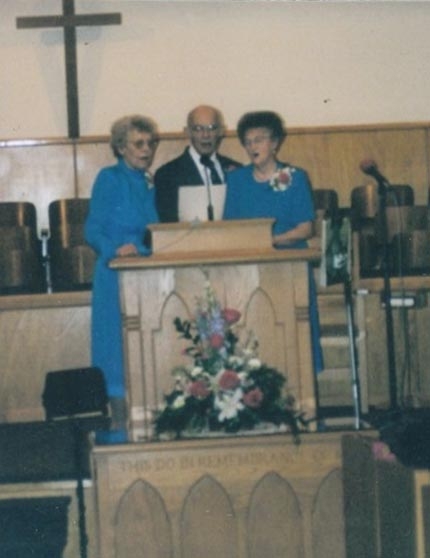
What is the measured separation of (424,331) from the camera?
5574 mm

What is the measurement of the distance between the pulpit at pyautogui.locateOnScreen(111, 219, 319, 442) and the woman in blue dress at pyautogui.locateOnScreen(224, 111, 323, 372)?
0.50 m

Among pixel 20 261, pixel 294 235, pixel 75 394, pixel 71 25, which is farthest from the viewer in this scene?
pixel 71 25

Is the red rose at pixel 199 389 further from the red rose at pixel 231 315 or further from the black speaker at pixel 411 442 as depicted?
the black speaker at pixel 411 442

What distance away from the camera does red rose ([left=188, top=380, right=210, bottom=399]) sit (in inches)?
129

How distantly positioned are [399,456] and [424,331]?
114 inches

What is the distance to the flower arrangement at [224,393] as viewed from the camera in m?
3.27

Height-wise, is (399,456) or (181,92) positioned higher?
(181,92)

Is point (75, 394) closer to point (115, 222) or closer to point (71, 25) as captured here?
point (115, 222)

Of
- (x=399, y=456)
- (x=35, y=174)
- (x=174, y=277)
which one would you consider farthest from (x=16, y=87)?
(x=399, y=456)

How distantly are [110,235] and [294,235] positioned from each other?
→ 2.41ft

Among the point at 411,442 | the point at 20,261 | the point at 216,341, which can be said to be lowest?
the point at 411,442

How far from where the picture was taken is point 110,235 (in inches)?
164

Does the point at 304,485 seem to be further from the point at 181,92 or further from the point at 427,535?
the point at 181,92

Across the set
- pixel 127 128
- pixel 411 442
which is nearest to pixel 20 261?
pixel 127 128
